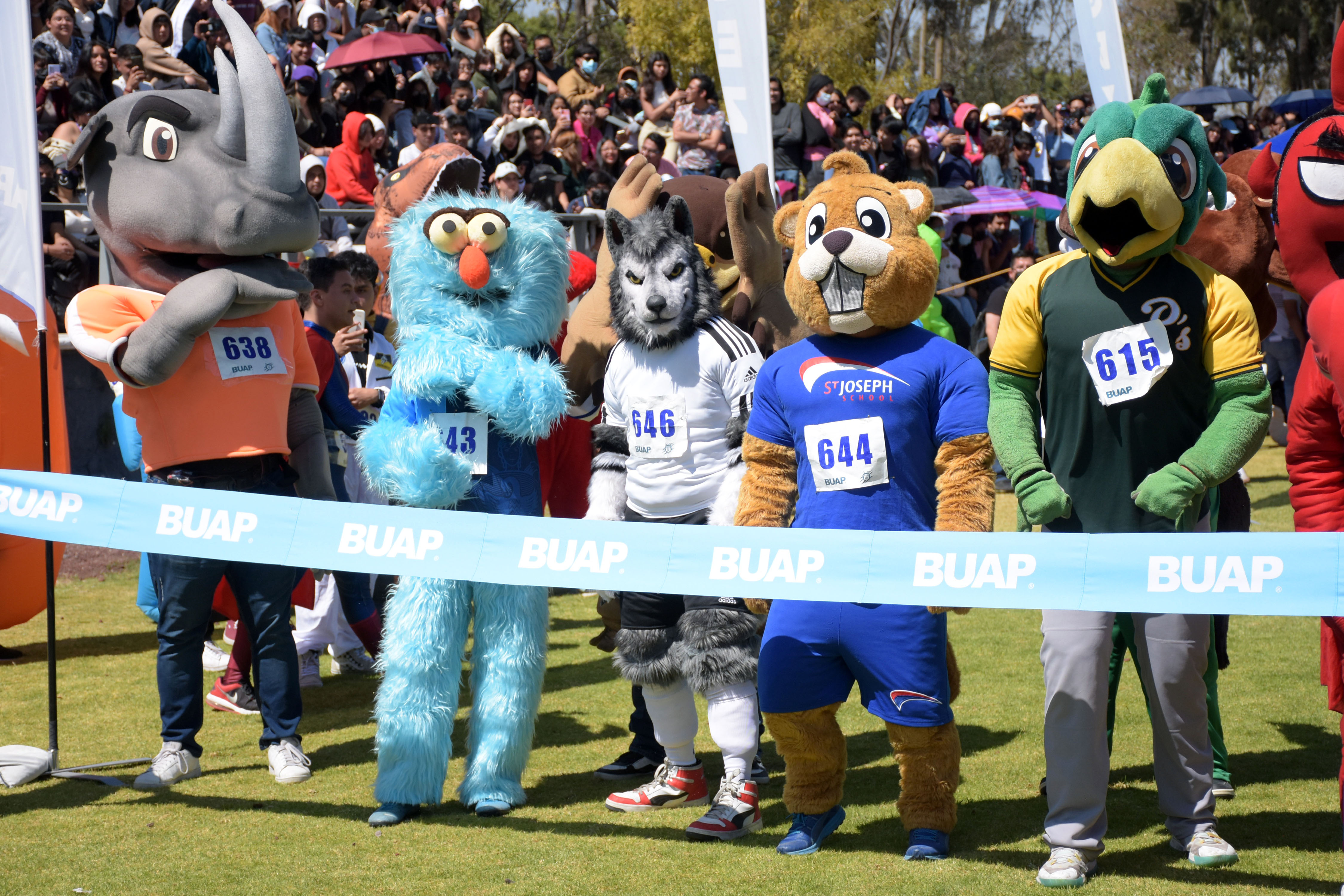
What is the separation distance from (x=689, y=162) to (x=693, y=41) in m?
14.0

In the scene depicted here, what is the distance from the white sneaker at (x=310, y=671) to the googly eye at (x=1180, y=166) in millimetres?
→ 4578

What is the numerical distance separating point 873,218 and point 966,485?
85 cm

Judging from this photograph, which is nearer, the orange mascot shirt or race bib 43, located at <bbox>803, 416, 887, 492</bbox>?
race bib 43, located at <bbox>803, 416, 887, 492</bbox>

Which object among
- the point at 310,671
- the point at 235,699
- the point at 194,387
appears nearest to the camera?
the point at 194,387

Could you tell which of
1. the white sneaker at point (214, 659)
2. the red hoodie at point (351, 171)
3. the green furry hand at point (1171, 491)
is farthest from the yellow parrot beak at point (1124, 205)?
the red hoodie at point (351, 171)

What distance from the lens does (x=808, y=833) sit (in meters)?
4.06

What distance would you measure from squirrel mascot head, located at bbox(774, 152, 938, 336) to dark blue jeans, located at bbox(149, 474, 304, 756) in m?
2.03

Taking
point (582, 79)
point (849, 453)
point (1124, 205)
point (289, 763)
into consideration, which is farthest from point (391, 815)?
point (582, 79)

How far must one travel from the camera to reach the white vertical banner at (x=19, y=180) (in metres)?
4.77

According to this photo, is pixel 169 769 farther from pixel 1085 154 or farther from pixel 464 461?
pixel 1085 154

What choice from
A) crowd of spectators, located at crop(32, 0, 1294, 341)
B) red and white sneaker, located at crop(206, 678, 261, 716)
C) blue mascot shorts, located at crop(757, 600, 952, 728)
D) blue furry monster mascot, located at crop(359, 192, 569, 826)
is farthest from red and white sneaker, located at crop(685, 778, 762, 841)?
crowd of spectators, located at crop(32, 0, 1294, 341)

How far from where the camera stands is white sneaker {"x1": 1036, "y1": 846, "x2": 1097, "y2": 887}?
12.0 feet

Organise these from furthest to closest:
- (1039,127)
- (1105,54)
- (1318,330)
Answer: (1039,127)
(1105,54)
(1318,330)

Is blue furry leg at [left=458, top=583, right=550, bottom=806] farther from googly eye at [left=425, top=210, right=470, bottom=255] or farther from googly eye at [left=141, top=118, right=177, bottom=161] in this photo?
googly eye at [left=141, top=118, right=177, bottom=161]
